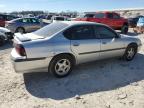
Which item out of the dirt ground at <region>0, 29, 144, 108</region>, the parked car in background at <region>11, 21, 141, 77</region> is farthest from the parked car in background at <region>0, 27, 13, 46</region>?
the parked car in background at <region>11, 21, 141, 77</region>

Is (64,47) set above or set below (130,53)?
above

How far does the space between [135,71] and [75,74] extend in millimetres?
1975

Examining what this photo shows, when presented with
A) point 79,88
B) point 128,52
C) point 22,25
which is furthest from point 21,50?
point 22,25

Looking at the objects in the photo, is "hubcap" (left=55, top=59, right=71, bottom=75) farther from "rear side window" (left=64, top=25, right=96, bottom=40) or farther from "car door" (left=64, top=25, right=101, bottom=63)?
"rear side window" (left=64, top=25, right=96, bottom=40)

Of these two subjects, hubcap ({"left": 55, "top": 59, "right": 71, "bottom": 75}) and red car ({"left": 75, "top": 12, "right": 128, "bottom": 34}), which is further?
red car ({"left": 75, "top": 12, "right": 128, "bottom": 34})

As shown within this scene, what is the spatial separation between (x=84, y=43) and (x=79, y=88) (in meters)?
1.43

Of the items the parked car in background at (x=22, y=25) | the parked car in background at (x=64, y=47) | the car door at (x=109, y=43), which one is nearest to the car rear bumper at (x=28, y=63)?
the parked car in background at (x=64, y=47)

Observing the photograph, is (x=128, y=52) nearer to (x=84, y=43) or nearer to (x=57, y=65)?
(x=84, y=43)

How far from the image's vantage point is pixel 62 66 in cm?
560

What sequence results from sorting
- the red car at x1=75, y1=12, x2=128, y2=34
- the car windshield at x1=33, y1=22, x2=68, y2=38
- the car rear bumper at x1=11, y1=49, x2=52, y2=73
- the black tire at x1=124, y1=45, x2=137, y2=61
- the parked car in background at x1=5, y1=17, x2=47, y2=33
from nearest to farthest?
the car rear bumper at x1=11, y1=49, x2=52, y2=73
the car windshield at x1=33, y1=22, x2=68, y2=38
the black tire at x1=124, y1=45, x2=137, y2=61
the parked car in background at x1=5, y1=17, x2=47, y2=33
the red car at x1=75, y1=12, x2=128, y2=34

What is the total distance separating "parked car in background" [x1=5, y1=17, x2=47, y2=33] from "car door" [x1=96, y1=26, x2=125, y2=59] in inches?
417

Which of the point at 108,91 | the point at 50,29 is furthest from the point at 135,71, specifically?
the point at 50,29

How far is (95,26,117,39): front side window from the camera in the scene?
6367mm

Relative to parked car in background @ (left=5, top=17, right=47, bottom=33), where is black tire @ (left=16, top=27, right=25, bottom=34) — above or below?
below
